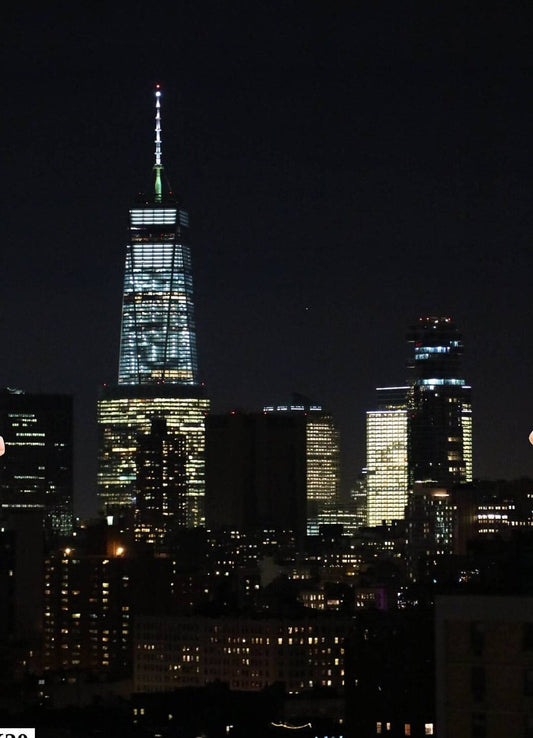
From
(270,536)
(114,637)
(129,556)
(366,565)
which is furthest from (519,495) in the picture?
(114,637)

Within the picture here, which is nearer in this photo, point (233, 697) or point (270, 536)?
point (233, 697)

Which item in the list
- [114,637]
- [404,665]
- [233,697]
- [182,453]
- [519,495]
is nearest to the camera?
[404,665]

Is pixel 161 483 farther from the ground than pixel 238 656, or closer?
farther from the ground

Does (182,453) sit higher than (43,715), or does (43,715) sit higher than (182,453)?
(182,453)

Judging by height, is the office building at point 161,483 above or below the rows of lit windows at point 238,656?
above

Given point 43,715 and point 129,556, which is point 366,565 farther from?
point 43,715

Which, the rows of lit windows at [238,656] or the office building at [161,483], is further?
the office building at [161,483]

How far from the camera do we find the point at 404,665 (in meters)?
45.3

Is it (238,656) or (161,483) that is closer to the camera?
(238,656)

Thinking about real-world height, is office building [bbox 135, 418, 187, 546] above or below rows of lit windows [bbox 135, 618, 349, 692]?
above

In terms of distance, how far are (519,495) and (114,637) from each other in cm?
3914

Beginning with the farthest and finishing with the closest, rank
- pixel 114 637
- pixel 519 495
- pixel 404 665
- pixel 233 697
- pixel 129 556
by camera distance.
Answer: pixel 519 495 < pixel 129 556 < pixel 114 637 < pixel 233 697 < pixel 404 665

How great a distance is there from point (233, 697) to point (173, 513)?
9291cm

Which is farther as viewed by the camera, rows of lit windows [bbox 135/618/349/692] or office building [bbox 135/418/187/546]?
office building [bbox 135/418/187/546]
